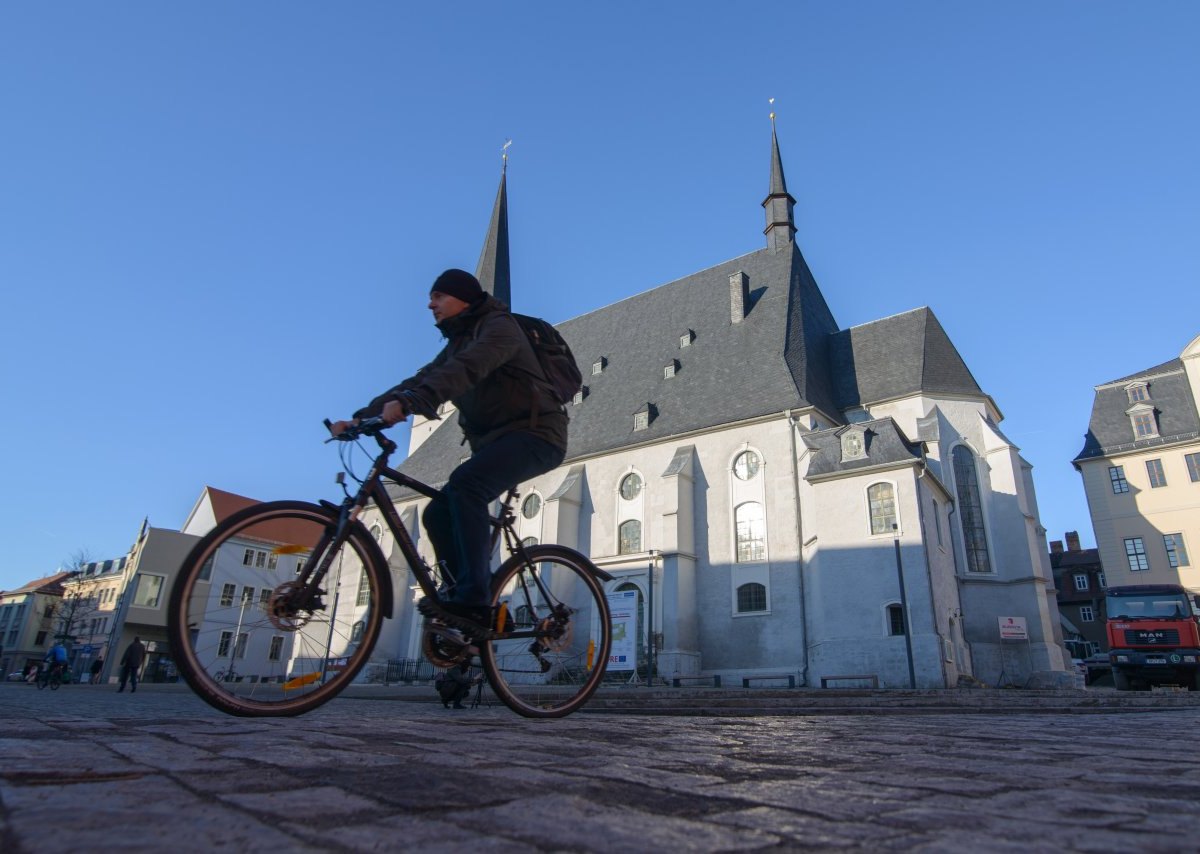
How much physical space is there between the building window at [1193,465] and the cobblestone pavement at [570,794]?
1719 inches

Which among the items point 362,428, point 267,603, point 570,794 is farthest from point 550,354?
point 570,794

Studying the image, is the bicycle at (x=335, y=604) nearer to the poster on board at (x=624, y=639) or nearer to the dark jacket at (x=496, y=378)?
the dark jacket at (x=496, y=378)

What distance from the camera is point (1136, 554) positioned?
37.7m

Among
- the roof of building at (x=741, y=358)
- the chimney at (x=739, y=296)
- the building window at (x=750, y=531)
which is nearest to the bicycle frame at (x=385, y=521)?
the building window at (x=750, y=531)

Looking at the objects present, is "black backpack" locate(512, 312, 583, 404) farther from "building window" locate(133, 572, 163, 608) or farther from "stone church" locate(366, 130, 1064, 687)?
"building window" locate(133, 572, 163, 608)

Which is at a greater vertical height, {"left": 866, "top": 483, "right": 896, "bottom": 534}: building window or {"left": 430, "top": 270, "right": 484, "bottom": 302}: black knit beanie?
{"left": 866, "top": 483, "right": 896, "bottom": 534}: building window

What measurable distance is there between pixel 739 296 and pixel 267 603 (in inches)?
1246

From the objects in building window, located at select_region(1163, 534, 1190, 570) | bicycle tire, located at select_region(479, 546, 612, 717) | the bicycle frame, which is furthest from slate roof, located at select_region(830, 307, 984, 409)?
the bicycle frame

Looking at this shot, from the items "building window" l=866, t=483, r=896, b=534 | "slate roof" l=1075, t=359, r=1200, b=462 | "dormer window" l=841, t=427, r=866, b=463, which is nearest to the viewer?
"building window" l=866, t=483, r=896, b=534

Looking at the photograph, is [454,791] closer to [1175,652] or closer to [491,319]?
[491,319]

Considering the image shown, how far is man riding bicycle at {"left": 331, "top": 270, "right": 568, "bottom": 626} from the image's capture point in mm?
3529

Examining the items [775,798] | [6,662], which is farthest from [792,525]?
[6,662]

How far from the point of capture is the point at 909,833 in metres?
1.24

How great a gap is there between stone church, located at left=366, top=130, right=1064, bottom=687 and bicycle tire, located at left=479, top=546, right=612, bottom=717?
53.7 ft
